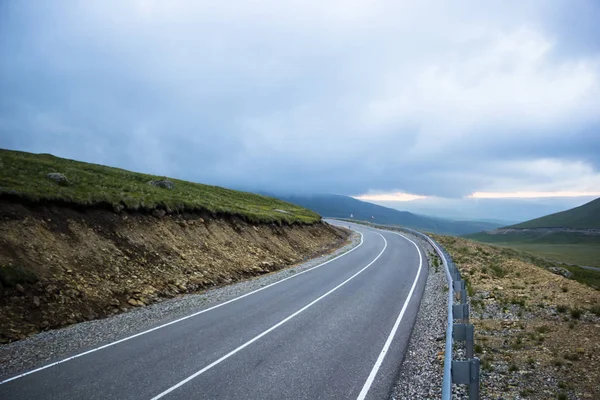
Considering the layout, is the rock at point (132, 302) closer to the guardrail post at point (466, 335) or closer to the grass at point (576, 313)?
the guardrail post at point (466, 335)

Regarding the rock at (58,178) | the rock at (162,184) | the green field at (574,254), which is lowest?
the green field at (574,254)

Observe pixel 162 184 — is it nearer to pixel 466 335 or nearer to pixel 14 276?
pixel 14 276

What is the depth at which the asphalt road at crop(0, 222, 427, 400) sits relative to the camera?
6.95 metres

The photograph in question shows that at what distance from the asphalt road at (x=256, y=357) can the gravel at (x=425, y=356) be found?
0.24 meters

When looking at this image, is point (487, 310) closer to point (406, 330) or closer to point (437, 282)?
point (406, 330)

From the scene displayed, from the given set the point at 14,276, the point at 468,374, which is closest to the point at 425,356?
the point at 468,374

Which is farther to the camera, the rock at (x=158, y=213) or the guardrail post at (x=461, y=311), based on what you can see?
the rock at (x=158, y=213)

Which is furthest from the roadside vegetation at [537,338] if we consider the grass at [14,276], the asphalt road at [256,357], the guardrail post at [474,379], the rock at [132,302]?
the grass at [14,276]

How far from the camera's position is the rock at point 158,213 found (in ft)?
69.7

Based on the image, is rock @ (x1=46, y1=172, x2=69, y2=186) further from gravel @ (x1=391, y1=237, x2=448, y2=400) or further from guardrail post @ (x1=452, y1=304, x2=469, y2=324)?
guardrail post @ (x1=452, y1=304, x2=469, y2=324)

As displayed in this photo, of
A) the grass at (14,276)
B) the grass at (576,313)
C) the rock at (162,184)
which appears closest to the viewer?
the grass at (576,313)

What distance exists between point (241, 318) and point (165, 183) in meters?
24.9

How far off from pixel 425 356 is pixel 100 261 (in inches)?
549

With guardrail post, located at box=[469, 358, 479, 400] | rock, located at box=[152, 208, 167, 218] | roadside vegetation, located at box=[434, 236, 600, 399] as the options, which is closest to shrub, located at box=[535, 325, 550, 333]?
roadside vegetation, located at box=[434, 236, 600, 399]
